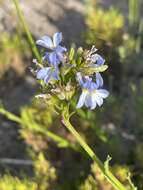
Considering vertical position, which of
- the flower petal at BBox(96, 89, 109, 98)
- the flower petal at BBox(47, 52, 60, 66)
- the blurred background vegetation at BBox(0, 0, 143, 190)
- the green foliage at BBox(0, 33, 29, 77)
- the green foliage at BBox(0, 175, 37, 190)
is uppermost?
the green foliage at BBox(0, 33, 29, 77)

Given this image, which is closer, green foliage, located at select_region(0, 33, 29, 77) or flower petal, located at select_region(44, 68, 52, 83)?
flower petal, located at select_region(44, 68, 52, 83)

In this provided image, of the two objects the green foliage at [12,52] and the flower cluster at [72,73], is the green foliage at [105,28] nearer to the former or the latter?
the green foliage at [12,52]

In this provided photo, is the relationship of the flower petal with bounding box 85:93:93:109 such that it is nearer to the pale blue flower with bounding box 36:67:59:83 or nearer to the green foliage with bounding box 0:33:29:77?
the pale blue flower with bounding box 36:67:59:83

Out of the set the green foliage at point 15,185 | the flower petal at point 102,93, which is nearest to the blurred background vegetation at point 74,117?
the green foliage at point 15,185

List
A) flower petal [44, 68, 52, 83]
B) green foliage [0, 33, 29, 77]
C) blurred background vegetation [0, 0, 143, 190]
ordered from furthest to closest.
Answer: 1. green foliage [0, 33, 29, 77]
2. blurred background vegetation [0, 0, 143, 190]
3. flower petal [44, 68, 52, 83]

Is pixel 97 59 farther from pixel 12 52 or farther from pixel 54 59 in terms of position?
pixel 12 52

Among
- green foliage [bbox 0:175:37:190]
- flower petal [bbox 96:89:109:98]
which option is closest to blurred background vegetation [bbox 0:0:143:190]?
green foliage [bbox 0:175:37:190]
